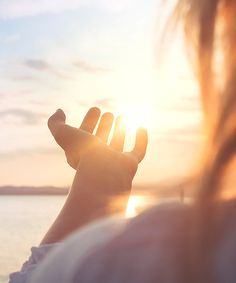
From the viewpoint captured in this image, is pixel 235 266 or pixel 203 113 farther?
pixel 203 113

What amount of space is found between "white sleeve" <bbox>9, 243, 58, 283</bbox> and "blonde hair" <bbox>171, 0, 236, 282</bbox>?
54 centimetres

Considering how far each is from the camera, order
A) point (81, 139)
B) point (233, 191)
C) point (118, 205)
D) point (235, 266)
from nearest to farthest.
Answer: point (235, 266) → point (233, 191) → point (118, 205) → point (81, 139)

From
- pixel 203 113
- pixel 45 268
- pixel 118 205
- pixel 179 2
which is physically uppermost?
pixel 179 2

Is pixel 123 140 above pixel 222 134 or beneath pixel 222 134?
beneath

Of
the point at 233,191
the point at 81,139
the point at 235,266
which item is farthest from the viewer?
the point at 81,139

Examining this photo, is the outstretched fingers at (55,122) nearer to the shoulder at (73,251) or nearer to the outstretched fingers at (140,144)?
the outstretched fingers at (140,144)

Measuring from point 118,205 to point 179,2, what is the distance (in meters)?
0.77

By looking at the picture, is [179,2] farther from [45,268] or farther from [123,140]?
[123,140]

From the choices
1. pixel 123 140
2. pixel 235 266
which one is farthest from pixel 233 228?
pixel 123 140

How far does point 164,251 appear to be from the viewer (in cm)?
90

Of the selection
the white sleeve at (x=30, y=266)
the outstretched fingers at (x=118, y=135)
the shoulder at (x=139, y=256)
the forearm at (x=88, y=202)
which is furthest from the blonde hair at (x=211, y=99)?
the outstretched fingers at (x=118, y=135)

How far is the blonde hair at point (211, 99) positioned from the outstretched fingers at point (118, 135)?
84cm

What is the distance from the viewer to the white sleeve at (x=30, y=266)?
1383 mm

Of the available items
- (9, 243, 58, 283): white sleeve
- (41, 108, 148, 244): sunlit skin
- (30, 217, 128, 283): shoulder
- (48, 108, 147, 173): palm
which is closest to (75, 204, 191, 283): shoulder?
(30, 217, 128, 283): shoulder
